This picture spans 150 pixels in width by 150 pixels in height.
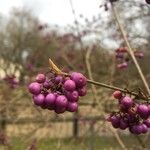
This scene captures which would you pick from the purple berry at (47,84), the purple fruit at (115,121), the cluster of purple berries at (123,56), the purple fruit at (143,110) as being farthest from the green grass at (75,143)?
the purple berry at (47,84)

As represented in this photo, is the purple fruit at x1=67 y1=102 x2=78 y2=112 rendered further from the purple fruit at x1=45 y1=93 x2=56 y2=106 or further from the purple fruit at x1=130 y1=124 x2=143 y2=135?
the purple fruit at x1=130 y1=124 x2=143 y2=135

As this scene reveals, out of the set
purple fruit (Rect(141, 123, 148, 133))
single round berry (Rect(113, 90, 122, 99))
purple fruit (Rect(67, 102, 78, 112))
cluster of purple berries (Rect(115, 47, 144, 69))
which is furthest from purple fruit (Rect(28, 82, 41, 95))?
cluster of purple berries (Rect(115, 47, 144, 69))

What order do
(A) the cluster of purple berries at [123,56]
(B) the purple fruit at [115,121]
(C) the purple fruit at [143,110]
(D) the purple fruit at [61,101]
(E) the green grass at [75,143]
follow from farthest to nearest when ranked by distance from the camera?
(E) the green grass at [75,143], (A) the cluster of purple berries at [123,56], (B) the purple fruit at [115,121], (C) the purple fruit at [143,110], (D) the purple fruit at [61,101]

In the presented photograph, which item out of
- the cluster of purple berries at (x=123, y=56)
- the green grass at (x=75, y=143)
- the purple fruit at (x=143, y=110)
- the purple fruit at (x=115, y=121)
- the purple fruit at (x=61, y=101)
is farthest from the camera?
the green grass at (x=75, y=143)

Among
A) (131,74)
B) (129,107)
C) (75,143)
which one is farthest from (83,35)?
(129,107)

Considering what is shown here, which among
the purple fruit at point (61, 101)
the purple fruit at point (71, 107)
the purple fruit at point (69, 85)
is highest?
the purple fruit at point (69, 85)

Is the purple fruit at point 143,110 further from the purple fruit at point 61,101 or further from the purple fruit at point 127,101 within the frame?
the purple fruit at point 61,101

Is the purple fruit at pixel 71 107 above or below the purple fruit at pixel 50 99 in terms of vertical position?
below
